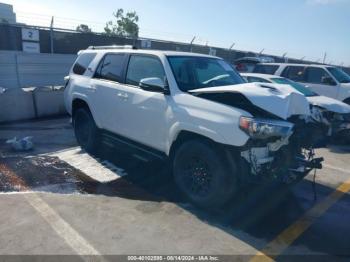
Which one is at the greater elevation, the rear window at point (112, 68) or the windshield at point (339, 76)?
the rear window at point (112, 68)

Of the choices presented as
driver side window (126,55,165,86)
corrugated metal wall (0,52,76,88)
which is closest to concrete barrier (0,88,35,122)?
driver side window (126,55,165,86)

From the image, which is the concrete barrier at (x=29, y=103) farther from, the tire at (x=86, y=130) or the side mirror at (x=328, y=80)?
the side mirror at (x=328, y=80)

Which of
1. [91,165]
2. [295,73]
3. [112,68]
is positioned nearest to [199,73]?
[112,68]

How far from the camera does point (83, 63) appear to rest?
6.80 m

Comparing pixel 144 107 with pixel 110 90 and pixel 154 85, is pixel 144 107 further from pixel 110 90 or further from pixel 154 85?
pixel 110 90

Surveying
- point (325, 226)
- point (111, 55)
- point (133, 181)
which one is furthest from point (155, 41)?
point (325, 226)

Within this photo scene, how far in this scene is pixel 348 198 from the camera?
505cm

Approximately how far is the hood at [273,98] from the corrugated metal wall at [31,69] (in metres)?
12.0

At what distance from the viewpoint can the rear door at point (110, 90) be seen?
5637mm

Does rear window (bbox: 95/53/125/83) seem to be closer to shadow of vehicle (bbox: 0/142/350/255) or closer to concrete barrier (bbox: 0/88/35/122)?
shadow of vehicle (bbox: 0/142/350/255)

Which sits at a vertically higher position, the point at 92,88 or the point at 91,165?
the point at 92,88

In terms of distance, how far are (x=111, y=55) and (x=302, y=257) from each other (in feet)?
14.4

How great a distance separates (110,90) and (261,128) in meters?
2.84

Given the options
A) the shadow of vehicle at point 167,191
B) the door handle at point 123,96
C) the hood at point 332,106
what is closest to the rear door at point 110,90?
the door handle at point 123,96
